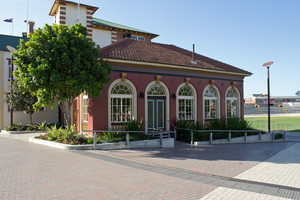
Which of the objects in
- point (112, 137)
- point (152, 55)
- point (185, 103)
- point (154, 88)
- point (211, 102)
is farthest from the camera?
point (211, 102)

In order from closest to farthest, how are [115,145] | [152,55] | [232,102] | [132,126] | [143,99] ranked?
[115,145], [132,126], [143,99], [152,55], [232,102]

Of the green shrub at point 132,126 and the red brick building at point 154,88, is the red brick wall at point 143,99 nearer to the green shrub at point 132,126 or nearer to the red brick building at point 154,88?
the red brick building at point 154,88

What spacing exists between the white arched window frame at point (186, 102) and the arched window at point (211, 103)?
1202 mm

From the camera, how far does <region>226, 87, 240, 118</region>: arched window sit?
2098cm

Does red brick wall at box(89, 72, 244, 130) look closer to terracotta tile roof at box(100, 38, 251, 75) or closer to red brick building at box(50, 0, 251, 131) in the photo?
red brick building at box(50, 0, 251, 131)

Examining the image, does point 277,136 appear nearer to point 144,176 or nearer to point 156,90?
point 156,90

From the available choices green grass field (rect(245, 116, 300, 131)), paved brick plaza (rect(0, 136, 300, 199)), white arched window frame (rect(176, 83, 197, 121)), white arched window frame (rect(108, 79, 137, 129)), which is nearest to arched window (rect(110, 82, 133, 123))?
white arched window frame (rect(108, 79, 137, 129))

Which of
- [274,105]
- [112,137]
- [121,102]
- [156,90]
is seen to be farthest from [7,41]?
[274,105]

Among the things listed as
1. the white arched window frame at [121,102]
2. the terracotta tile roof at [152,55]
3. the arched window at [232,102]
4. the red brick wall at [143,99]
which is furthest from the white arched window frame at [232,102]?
the white arched window frame at [121,102]

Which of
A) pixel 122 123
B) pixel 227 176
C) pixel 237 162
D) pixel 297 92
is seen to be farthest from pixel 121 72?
pixel 297 92

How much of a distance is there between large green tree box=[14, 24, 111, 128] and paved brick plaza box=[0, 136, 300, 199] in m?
3.07

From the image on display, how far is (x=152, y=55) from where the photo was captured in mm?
17031

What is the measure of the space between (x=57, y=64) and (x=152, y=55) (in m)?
7.16

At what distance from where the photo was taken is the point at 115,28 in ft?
84.0
